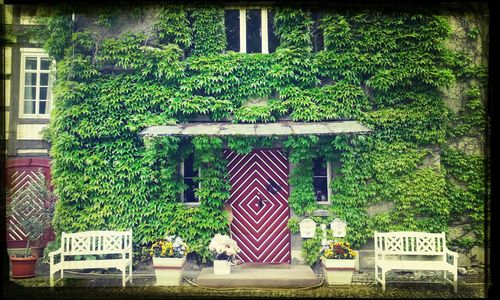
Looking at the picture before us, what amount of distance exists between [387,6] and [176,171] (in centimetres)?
483

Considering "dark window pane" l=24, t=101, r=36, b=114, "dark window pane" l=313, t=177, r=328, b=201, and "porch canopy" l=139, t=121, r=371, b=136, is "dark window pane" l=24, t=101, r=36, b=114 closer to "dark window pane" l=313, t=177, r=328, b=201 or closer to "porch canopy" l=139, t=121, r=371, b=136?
"porch canopy" l=139, t=121, r=371, b=136

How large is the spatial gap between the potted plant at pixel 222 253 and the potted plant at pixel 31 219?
10.1 ft

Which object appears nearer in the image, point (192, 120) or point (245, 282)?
point (245, 282)

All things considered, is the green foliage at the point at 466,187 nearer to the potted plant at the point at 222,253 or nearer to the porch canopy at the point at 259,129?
the porch canopy at the point at 259,129

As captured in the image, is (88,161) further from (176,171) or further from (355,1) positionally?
(355,1)

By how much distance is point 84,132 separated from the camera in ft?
24.9

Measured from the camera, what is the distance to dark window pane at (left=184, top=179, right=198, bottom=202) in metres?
7.82

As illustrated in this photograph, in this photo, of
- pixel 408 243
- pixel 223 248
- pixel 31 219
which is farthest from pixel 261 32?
pixel 31 219

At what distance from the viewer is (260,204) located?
25.4 ft

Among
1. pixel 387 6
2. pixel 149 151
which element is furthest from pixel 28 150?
pixel 387 6

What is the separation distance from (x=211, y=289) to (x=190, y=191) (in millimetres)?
2038

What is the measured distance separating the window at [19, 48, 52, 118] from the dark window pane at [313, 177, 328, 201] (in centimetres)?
518

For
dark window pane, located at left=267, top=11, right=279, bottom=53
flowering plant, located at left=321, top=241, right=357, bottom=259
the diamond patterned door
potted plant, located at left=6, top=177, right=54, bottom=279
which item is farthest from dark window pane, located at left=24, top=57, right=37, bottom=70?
flowering plant, located at left=321, top=241, right=357, bottom=259

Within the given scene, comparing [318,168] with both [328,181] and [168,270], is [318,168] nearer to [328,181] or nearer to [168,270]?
[328,181]
